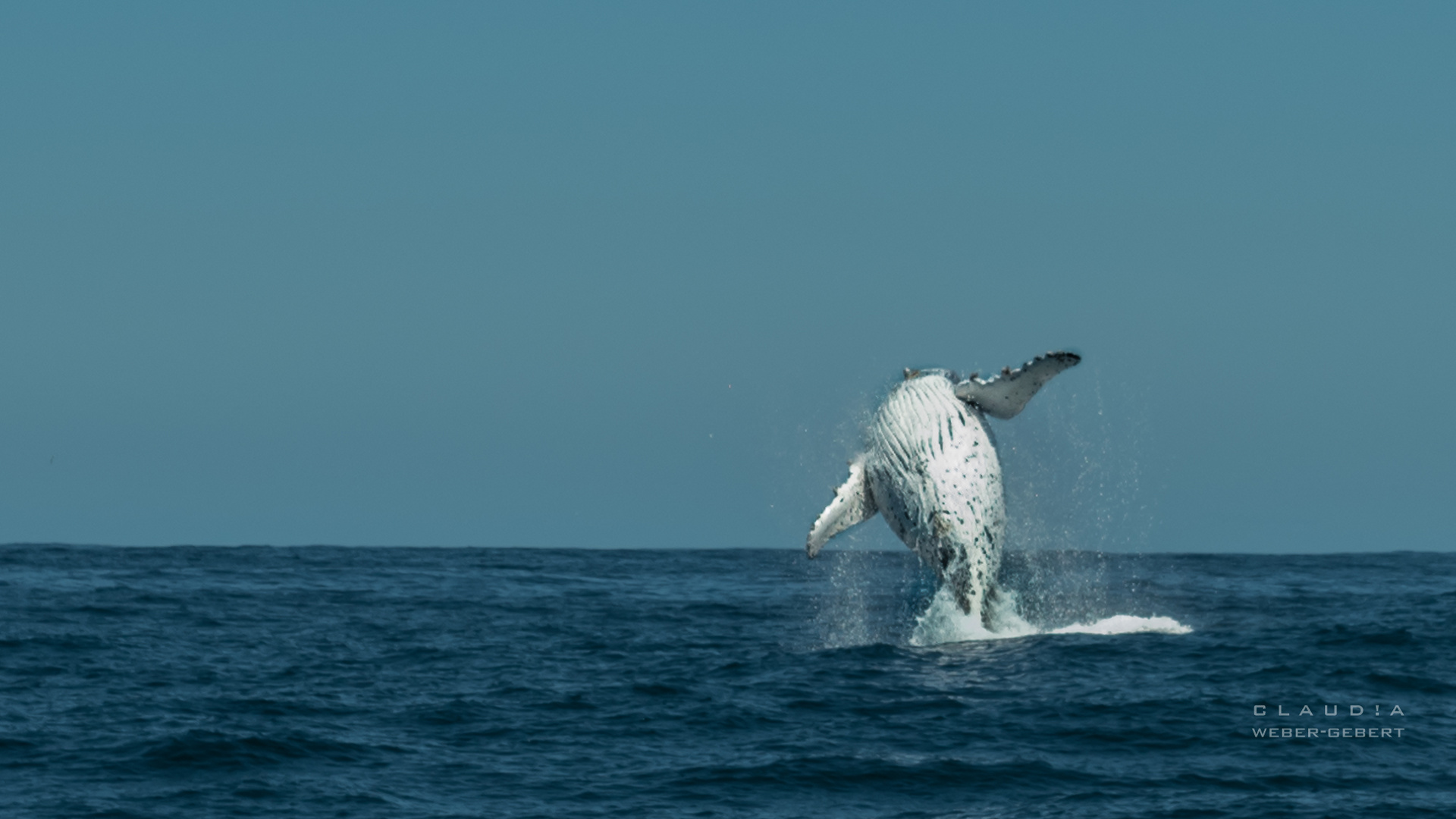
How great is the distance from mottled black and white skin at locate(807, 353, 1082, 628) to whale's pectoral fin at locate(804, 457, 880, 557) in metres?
0.01

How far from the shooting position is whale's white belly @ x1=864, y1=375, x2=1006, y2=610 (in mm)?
19703

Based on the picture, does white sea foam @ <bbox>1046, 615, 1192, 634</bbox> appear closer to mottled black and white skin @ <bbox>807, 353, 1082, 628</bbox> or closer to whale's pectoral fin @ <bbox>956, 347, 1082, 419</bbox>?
mottled black and white skin @ <bbox>807, 353, 1082, 628</bbox>

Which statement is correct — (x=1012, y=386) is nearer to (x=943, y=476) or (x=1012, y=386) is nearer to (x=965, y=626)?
(x=943, y=476)

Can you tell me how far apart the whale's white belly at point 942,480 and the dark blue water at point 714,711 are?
1.57 metres

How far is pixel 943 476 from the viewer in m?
19.7

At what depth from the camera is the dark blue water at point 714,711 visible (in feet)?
47.8

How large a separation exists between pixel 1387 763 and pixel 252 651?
17979 millimetres

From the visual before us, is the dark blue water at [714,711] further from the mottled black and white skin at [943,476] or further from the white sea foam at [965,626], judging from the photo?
the mottled black and white skin at [943,476]

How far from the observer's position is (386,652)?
25031mm

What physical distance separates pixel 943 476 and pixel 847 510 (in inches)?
59.8

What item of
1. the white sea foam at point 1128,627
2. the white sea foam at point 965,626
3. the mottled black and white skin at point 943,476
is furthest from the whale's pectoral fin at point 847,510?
the white sea foam at point 1128,627

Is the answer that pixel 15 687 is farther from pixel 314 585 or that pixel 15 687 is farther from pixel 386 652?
pixel 314 585

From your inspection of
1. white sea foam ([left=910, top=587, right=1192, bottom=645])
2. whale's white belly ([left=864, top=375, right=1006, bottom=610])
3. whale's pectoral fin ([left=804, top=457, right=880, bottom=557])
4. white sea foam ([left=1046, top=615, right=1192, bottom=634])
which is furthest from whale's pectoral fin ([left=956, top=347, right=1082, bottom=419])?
white sea foam ([left=1046, top=615, right=1192, bottom=634])

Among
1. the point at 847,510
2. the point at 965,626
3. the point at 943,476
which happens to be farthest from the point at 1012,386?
the point at 965,626
